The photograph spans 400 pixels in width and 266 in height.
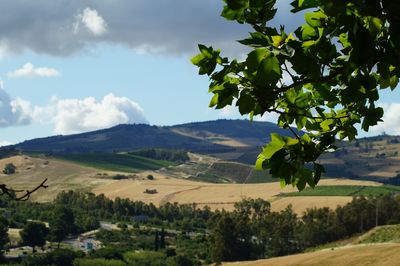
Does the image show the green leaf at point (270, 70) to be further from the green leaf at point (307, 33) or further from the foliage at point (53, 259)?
the foliage at point (53, 259)

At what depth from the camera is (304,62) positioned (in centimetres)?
540

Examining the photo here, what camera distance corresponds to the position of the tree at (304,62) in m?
5.02

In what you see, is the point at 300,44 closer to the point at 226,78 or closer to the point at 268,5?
the point at 268,5

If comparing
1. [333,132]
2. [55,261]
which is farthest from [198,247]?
[333,132]

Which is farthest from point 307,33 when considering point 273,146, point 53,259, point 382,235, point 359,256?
point 53,259

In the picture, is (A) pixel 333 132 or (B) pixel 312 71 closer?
(B) pixel 312 71

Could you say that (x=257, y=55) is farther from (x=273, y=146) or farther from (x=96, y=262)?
→ (x=96, y=262)

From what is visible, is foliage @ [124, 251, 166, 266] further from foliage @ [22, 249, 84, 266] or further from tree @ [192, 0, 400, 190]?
tree @ [192, 0, 400, 190]

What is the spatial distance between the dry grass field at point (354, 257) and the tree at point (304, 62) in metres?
85.4

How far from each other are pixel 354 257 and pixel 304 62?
9946 centimetres

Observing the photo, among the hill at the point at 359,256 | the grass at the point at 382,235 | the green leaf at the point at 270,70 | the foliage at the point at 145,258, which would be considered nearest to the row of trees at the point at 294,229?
the grass at the point at 382,235

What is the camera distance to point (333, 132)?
845cm

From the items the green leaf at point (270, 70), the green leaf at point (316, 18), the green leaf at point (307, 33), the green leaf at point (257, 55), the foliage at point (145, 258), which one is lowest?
the foliage at point (145, 258)

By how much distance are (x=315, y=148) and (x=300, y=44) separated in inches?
98.4
